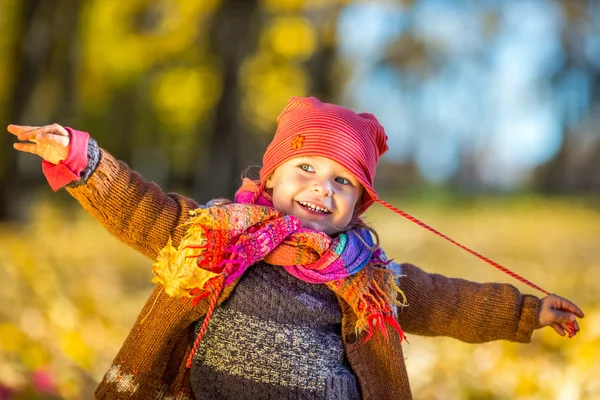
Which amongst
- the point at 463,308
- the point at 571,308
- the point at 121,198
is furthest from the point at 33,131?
the point at 571,308

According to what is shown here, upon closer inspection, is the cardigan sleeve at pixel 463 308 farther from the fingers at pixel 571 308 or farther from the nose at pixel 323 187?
the nose at pixel 323 187

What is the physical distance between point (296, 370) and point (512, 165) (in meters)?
37.9

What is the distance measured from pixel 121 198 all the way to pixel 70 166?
226mm

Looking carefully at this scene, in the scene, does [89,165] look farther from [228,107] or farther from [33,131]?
[228,107]

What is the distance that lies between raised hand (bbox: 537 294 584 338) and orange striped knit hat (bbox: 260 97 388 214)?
0.83 m

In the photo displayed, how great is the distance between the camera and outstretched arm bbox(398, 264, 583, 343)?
304cm

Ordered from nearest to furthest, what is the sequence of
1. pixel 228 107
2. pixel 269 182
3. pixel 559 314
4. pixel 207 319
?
pixel 207 319
pixel 269 182
pixel 559 314
pixel 228 107

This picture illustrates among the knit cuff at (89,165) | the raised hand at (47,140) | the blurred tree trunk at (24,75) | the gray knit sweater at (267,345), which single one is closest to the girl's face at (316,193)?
the gray knit sweater at (267,345)

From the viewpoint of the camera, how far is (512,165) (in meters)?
39.0

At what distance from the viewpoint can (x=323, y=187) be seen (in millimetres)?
2717

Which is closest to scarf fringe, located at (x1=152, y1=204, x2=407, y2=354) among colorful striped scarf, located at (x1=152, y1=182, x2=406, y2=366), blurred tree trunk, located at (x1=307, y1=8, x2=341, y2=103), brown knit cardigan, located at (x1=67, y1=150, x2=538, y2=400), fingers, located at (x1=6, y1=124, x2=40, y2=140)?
colorful striped scarf, located at (x1=152, y1=182, x2=406, y2=366)

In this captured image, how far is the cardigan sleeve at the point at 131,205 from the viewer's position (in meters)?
2.59

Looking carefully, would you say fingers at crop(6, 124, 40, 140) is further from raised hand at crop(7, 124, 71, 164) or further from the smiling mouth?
the smiling mouth

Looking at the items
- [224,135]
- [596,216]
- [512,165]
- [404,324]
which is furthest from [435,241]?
[512,165]
